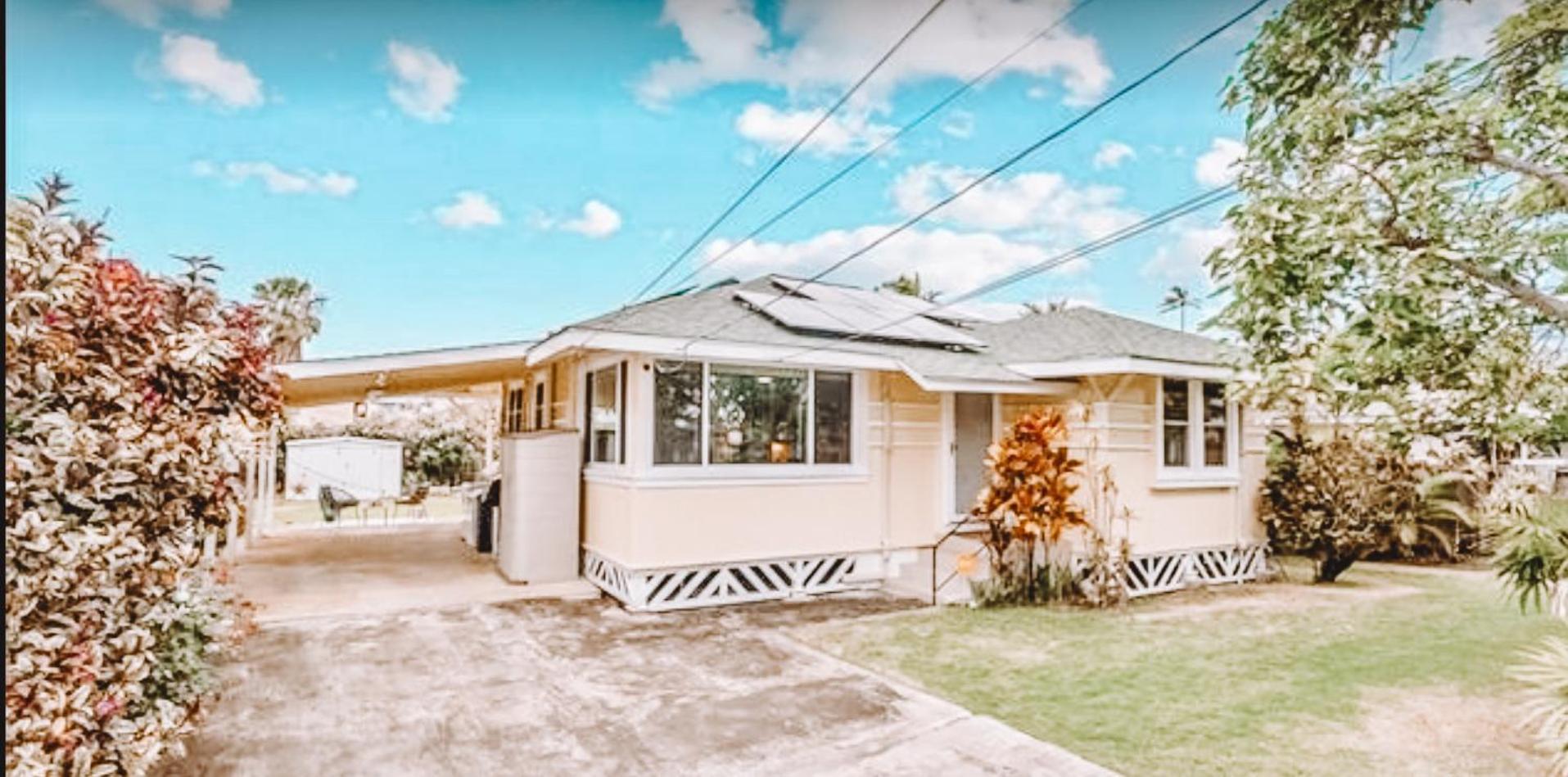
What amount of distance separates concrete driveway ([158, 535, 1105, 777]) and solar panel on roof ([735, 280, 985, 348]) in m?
3.70

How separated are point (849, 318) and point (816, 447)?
2.08 metres

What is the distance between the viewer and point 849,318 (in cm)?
1053

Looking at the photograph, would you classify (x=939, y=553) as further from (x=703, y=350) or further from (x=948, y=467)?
(x=703, y=350)

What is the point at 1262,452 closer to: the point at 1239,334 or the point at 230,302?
the point at 1239,334

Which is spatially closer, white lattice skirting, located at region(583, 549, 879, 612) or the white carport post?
white lattice skirting, located at region(583, 549, 879, 612)

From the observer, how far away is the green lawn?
457cm

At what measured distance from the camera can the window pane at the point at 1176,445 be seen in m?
9.77

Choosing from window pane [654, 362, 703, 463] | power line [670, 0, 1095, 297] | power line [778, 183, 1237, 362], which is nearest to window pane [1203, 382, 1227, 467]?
power line [778, 183, 1237, 362]

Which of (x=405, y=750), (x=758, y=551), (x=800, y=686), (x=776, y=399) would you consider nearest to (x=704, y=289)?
(x=776, y=399)

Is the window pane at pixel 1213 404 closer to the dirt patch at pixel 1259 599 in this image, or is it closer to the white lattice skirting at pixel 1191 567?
the white lattice skirting at pixel 1191 567

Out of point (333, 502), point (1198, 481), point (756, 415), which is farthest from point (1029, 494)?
point (333, 502)

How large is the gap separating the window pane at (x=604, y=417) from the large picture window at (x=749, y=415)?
2.34 feet

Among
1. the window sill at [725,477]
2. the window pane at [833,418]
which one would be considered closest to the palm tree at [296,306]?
the window sill at [725,477]

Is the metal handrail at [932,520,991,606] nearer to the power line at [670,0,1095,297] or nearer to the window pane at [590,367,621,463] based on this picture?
the window pane at [590,367,621,463]
